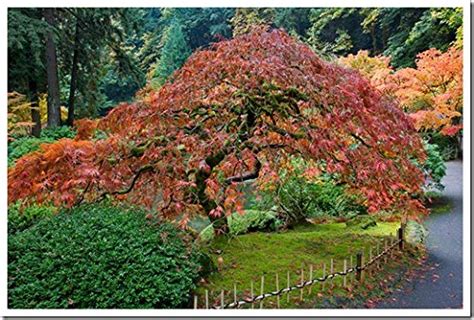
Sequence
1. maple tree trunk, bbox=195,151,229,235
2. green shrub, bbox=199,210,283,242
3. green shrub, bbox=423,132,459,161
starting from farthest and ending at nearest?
green shrub, bbox=423,132,459,161 < green shrub, bbox=199,210,283,242 < maple tree trunk, bbox=195,151,229,235

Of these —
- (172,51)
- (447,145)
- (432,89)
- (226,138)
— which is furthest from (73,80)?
(447,145)

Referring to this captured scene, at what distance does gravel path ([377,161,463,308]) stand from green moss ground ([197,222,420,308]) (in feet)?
0.79

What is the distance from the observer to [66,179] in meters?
2.57

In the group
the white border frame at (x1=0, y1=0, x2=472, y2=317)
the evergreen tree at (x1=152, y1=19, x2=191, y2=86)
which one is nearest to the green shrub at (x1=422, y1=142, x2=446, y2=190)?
the white border frame at (x1=0, y1=0, x2=472, y2=317)

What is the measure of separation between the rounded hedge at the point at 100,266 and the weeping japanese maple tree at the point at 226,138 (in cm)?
21

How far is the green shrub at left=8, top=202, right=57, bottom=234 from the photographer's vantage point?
10.8 ft

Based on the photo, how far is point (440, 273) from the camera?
3262 millimetres

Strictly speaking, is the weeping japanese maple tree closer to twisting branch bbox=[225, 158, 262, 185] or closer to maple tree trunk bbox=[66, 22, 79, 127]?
twisting branch bbox=[225, 158, 262, 185]

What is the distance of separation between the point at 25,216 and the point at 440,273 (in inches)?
127

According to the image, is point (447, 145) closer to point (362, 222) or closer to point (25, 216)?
point (362, 222)

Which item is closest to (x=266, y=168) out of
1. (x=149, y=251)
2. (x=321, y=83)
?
(x=321, y=83)

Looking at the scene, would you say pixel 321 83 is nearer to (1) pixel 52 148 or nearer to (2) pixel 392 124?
(2) pixel 392 124

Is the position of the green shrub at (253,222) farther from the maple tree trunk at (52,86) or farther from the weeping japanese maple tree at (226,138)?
the maple tree trunk at (52,86)

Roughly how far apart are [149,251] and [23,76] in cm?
489
